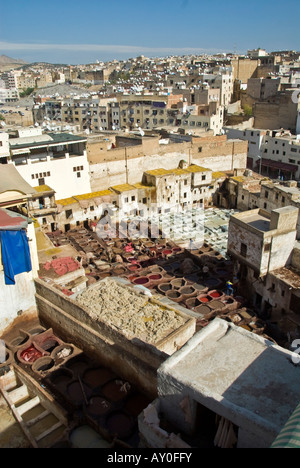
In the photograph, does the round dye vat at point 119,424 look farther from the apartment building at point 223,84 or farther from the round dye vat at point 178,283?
the apartment building at point 223,84

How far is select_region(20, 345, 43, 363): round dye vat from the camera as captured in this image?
48.9ft

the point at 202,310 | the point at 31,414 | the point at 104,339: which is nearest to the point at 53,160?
the point at 202,310

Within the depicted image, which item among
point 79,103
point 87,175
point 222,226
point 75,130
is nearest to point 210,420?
point 222,226

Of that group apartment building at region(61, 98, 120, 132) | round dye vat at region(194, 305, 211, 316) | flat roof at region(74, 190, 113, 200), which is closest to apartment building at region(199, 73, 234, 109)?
Answer: apartment building at region(61, 98, 120, 132)

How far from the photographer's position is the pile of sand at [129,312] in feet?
42.7

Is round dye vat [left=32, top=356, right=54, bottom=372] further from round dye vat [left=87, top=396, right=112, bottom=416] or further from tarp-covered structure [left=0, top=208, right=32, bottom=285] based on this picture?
tarp-covered structure [left=0, top=208, right=32, bottom=285]

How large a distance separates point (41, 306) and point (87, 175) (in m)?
18.6

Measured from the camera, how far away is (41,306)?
16812 mm

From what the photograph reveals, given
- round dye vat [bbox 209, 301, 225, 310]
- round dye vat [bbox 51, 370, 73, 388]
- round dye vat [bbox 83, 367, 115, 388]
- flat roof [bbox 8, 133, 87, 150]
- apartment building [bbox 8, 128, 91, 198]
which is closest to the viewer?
round dye vat [bbox 83, 367, 115, 388]

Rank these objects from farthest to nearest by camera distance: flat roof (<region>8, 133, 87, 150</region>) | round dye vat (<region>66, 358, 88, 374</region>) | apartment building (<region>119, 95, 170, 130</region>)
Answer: apartment building (<region>119, 95, 170, 130</region>), flat roof (<region>8, 133, 87, 150</region>), round dye vat (<region>66, 358, 88, 374</region>)

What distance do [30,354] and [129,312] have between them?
442 centimetres

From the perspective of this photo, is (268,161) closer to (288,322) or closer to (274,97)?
(274,97)

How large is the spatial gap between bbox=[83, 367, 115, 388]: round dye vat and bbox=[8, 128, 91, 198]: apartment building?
2001 cm
